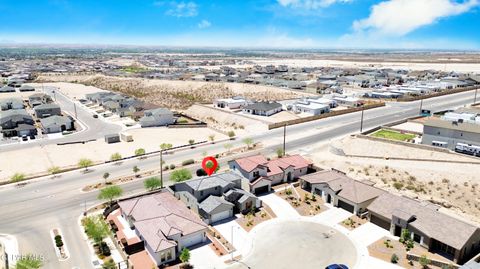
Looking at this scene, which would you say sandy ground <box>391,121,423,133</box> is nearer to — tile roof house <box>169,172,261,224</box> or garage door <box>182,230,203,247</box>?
tile roof house <box>169,172,261,224</box>

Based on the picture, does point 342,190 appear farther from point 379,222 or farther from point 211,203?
point 211,203

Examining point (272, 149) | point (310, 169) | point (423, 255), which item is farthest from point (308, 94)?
point (423, 255)

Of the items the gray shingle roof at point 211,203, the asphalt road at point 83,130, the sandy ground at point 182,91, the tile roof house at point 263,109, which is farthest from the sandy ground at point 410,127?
the asphalt road at point 83,130

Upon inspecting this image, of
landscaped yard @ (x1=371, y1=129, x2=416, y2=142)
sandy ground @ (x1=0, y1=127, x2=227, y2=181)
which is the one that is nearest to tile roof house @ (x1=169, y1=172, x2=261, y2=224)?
sandy ground @ (x1=0, y1=127, x2=227, y2=181)

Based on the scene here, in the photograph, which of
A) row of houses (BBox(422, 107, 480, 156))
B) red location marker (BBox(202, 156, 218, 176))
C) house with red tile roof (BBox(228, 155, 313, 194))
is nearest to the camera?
house with red tile roof (BBox(228, 155, 313, 194))

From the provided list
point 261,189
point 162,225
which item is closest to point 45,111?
point 261,189

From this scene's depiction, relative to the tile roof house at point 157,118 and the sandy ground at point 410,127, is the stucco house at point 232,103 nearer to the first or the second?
the tile roof house at point 157,118
